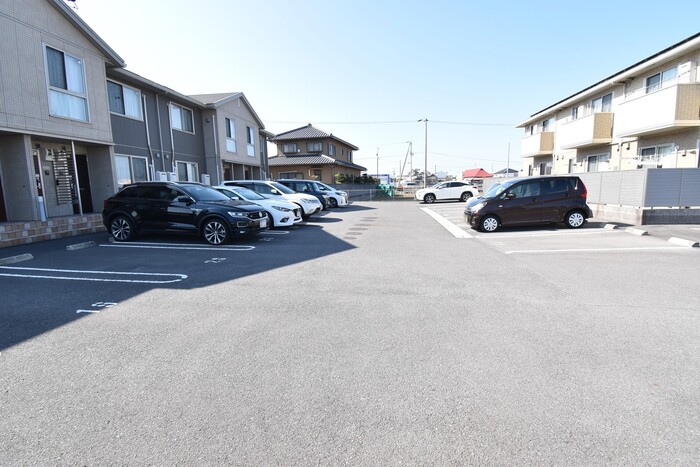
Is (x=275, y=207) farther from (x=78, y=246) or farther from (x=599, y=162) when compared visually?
(x=599, y=162)

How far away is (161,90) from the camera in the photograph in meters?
15.1

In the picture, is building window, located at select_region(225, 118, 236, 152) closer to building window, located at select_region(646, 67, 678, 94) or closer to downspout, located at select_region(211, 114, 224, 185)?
downspout, located at select_region(211, 114, 224, 185)

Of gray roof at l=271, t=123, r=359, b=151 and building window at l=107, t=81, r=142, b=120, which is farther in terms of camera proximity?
gray roof at l=271, t=123, r=359, b=151

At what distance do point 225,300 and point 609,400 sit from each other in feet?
14.0

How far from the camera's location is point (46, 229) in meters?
9.84

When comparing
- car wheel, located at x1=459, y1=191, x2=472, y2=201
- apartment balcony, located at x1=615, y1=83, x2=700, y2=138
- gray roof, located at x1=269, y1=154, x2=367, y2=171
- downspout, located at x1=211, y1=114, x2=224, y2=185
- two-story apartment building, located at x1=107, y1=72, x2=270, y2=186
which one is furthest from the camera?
gray roof, located at x1=269, y1=154, x2=367, y2=171

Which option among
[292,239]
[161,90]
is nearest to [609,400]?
[292,239]

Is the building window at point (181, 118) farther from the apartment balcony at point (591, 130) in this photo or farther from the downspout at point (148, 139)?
the apartment balcony at point (591, 130)

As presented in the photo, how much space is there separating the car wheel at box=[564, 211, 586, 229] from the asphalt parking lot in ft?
16.8

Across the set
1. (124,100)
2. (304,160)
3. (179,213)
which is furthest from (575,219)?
(304,160)

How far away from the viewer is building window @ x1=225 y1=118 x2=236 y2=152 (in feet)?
66.9

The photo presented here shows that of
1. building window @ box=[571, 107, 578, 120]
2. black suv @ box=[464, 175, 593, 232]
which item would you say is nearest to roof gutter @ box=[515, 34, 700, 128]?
building window @ box=[571, 107, 578, 120]

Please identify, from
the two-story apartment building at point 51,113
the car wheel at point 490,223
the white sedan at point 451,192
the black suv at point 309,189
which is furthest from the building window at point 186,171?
the white sedan at point 451,192

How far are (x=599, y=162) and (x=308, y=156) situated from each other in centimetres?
2491
